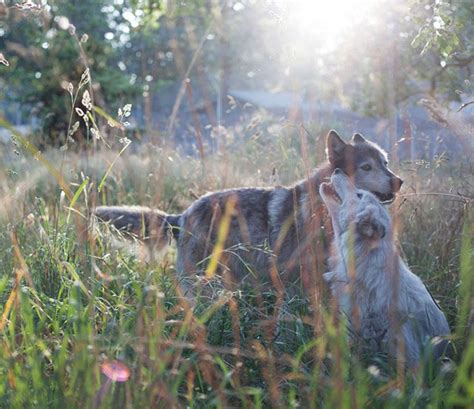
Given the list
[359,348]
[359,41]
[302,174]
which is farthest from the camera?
[359,41]

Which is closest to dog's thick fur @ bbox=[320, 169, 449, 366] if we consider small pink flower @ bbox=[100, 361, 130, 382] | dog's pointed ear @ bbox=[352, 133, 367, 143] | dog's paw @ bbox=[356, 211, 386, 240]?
dog's paw @ bbox=[356, 211, 386, 240]

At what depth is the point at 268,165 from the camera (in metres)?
8.46

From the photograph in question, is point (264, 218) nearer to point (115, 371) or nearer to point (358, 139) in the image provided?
point (358, 139)

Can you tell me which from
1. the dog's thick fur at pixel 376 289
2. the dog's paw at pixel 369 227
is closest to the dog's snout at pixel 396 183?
the dog's thick fur at pixel 376 289

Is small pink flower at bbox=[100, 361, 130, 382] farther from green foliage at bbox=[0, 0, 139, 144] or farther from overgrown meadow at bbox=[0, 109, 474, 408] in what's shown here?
green foliage at bbox=[0, 0, 139, 144]

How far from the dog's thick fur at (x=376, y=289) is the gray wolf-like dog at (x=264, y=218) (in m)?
1.24

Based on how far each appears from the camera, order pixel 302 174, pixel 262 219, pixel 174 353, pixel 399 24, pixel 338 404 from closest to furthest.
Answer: pixel 338 404 → pixel 174 353 → pixel 262 219 → pixel 302 174 → pixel 399 24

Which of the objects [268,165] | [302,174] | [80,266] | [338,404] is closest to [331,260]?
[80,266]

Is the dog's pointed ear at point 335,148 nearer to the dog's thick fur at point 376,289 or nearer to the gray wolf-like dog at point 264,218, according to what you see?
the gray wolf-like dog at point 264,218

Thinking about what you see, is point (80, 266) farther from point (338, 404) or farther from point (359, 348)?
point (338, 404)

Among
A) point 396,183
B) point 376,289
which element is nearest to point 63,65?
point 396,183

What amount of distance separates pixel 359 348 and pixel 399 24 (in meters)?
7.46

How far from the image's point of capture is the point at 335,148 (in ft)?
20.7

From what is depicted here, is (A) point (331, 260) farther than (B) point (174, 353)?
Yes
